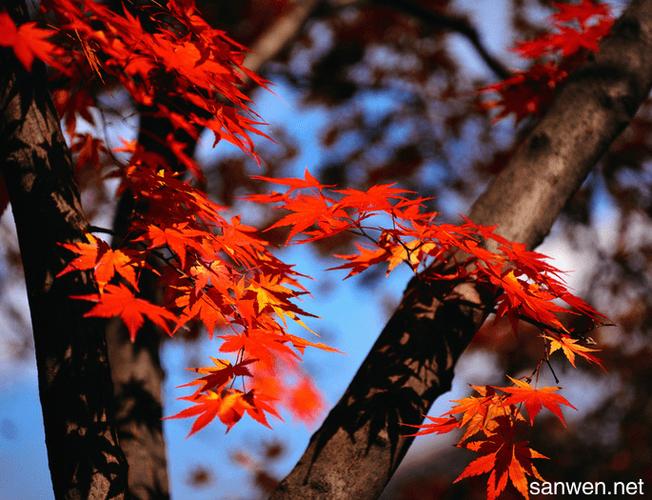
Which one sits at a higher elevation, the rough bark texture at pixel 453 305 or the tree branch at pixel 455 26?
the tree branch at pixel 455 26

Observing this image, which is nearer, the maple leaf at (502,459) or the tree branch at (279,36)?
the maple leaf at (502,459)

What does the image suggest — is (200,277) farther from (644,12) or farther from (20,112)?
(644,12)

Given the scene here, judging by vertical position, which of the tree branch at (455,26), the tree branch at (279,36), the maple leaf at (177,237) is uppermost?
the tree branch at (455,26)

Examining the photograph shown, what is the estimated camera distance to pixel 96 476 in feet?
4.28

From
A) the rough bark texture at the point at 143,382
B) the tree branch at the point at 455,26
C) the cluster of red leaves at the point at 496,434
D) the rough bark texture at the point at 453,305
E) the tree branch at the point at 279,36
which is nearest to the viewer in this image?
the cluster of red leaves at the point at 496,434

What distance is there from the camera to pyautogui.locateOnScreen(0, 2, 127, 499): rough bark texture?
130 cm

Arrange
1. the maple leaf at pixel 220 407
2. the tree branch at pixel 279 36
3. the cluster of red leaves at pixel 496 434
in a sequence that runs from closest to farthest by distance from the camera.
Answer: the maple leaf at pixel 220 407
the cluster of red leaves at pixel 496 434
the tree branch at pixel 279 36

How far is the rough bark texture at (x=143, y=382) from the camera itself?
1916 mm

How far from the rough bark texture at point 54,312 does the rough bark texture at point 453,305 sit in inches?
19.4

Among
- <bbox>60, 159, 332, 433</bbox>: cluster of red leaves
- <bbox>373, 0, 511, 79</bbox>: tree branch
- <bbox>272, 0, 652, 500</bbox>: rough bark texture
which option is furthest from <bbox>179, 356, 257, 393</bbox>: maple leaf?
<bbox>373, 0, 511, 79</bbox>: tree branch

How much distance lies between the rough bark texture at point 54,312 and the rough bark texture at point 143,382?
52 cm

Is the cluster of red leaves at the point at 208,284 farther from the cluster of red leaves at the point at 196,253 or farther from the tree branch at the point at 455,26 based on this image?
the tree branch at the point at 455,26

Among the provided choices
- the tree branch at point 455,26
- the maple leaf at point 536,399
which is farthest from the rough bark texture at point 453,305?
the tree branch at point 455,26

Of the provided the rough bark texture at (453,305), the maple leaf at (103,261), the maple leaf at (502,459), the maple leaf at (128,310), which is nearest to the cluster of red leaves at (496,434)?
the maple leaf at (502,459)
